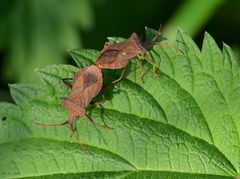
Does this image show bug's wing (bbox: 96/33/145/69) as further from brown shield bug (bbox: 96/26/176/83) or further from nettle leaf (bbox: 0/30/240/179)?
nettle leaf (bbox: 0/30/240/179)

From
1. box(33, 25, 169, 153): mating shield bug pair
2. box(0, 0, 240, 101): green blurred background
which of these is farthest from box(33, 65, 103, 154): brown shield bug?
box(0, 0, 240, 101): green blurred background

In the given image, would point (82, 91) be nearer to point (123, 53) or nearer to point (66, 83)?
point (66, 83)

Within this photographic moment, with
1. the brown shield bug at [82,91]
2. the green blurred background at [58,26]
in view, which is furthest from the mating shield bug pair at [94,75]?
the green blurred background at [58,26]

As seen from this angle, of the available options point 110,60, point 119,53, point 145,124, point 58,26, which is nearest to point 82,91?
point 110,60

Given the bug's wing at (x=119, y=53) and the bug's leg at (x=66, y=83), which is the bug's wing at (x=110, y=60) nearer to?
the bug's wing at (x=119, y=53)

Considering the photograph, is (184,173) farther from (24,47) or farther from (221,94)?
(24,47)
